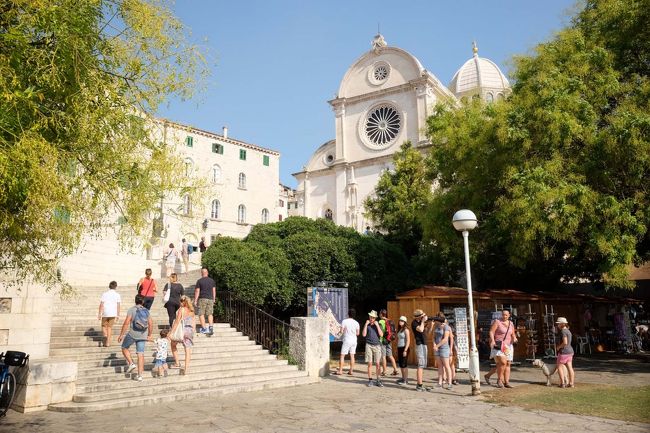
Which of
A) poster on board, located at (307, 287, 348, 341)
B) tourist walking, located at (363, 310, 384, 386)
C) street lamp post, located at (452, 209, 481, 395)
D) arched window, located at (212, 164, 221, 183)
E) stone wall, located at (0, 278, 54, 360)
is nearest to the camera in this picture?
stone wall, located at (0, 278, 54, 360)

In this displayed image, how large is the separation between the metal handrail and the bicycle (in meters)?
6.16

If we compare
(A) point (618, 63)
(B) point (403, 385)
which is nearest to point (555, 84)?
(A) point (618, 63)

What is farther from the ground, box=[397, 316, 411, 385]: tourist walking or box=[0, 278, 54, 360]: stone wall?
box=[0, 278, 54, 360]: stone wall

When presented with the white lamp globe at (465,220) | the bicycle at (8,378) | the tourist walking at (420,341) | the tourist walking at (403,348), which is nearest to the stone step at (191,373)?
the bicycle at (8,378)

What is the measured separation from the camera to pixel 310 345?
471 inches

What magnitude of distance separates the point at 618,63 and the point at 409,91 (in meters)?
26.9

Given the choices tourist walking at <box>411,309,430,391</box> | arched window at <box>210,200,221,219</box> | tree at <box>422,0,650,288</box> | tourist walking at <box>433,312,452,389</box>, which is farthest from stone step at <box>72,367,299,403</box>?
arched window at <box>210,200,221,219</box>

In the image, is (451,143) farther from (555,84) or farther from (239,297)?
(239,297)

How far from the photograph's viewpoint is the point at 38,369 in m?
7.92

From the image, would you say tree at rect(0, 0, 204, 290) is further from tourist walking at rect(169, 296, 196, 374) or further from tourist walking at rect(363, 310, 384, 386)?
tourist walking at rect(363, 310, 384, 386)

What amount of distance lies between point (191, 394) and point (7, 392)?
296 centimetres

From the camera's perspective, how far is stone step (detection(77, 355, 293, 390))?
885 centimetres

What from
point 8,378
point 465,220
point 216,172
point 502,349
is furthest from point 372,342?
point 216,172

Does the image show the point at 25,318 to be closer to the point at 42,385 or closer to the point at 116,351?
the point at 42,385
